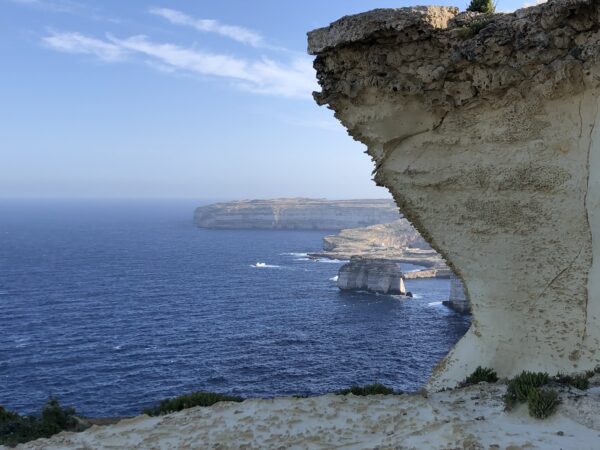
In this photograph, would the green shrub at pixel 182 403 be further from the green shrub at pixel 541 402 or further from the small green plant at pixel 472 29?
the small green plant at pixel 472 29

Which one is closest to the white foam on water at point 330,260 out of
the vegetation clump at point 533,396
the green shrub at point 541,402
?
the vegetation clump at point 533,396

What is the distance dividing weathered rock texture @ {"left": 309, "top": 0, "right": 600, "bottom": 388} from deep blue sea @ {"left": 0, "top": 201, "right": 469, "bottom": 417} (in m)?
28.8

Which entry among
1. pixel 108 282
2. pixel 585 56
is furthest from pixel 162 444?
pixel 108 282

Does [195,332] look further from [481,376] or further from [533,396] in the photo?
[533,396]

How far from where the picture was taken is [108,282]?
9275 centimetres

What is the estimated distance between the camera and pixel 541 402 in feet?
38.3

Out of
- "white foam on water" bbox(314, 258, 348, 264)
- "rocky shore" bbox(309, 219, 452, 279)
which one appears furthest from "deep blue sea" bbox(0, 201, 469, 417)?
"rocky shore" bbox(309, 219, 452, 279)

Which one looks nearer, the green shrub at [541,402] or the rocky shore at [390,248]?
the green shrub at [541,402]

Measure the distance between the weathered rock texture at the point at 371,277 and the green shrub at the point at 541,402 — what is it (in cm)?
7877

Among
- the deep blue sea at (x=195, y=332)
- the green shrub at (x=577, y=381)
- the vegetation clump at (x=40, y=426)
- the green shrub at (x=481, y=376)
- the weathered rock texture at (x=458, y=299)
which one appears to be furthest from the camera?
the weathered rock texture at (x=458, y=299)

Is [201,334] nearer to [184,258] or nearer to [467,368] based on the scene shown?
[467,368]

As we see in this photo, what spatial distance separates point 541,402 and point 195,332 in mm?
54329

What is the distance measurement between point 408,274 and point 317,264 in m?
21.8

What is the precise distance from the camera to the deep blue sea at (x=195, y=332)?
4597 cm
